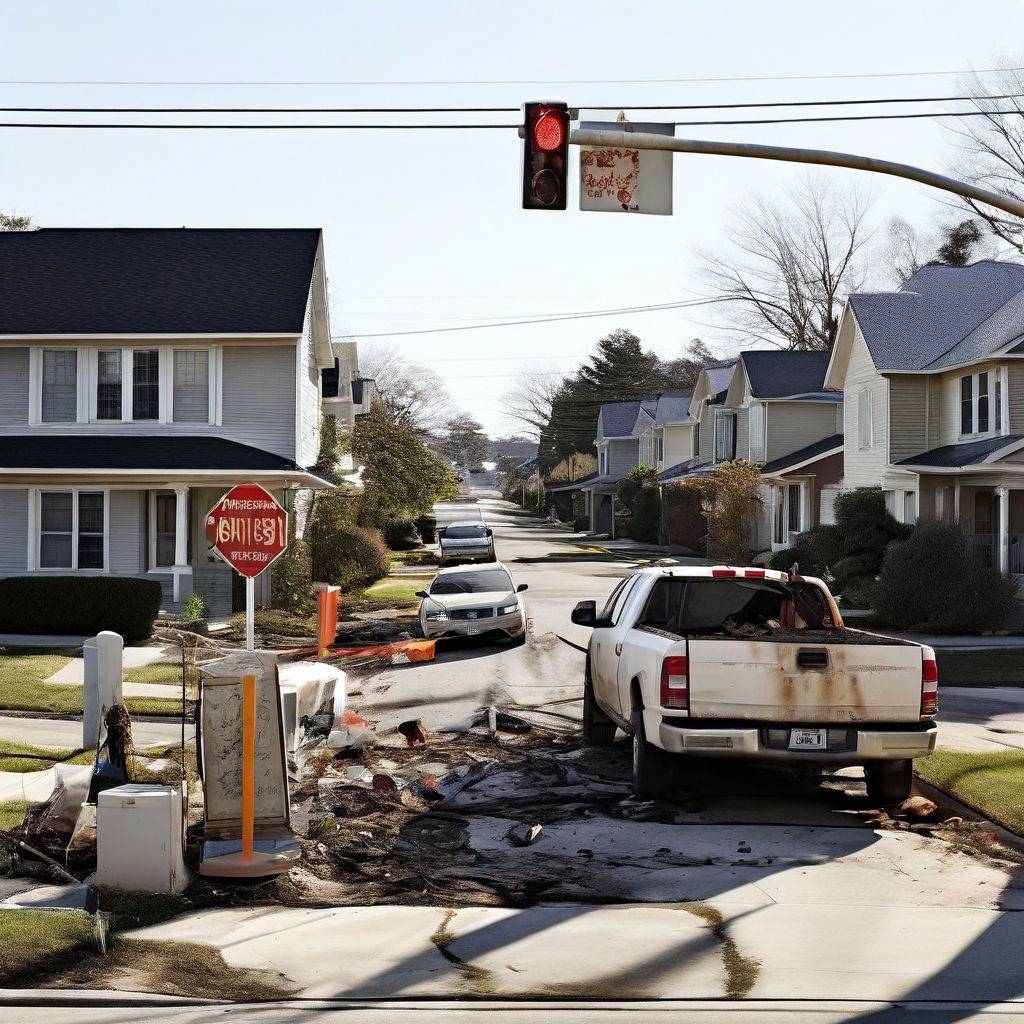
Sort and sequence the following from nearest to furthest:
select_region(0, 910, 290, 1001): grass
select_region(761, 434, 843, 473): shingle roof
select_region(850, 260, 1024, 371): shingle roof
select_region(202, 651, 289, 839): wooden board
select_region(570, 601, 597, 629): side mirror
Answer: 1. select_region(0, 910, 290, 1001): grass
2. select_region(202, 651, 289, 839): wooden board
3. select_region(570, 601, 597, 629): side mirror
4. select_region(850, 260, 1024, 371): shingle roof
5. select_region(761, 434, 843, 473): shingle roof

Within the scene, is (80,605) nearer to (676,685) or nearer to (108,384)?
(108,384)

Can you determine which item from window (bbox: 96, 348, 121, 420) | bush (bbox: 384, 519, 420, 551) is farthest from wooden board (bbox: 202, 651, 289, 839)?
bush (bbox: 384, 519, 420, 551)

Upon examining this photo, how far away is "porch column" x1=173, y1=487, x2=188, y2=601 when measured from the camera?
28844 millimetres

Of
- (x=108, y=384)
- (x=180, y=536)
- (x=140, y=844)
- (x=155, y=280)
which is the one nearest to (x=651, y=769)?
(x=140, y=844)

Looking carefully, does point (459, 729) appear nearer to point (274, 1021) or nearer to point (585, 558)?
point (274, 1021)

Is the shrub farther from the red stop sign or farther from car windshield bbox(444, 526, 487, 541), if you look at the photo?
the red stop sign

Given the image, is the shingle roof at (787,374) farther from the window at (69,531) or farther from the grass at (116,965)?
the grass at (116,965)

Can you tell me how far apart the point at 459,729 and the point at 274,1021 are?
29.1 ft

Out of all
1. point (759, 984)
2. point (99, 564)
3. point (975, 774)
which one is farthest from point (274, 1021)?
point (99, 564)

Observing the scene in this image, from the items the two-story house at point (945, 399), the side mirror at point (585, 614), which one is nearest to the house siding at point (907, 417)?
the two-story house at point (945, 399)

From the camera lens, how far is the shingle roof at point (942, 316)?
33.3 metres

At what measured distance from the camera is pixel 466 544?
45812 millimetres

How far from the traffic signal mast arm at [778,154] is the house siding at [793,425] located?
38407 mm

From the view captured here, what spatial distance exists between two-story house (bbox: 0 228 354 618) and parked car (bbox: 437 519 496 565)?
47.9ft
